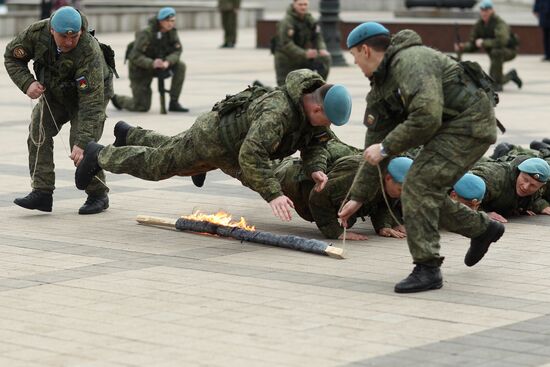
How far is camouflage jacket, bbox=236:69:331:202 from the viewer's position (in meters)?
8.66

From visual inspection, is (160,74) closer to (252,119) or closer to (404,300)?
(252,119)

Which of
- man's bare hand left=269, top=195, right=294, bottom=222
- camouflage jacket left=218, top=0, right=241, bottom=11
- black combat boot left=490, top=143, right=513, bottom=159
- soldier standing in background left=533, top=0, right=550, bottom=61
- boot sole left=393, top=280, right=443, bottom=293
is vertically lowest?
camouflage jacket left=218, top=0, right=241, bottom=11

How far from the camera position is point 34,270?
8.28m

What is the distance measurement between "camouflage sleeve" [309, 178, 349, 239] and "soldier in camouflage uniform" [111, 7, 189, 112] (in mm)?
9231

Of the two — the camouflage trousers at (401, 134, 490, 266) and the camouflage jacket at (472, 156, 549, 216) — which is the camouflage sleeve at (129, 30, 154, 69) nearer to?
the camouflage jacket at (472, 156, 549, 216)

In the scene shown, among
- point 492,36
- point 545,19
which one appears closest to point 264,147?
point 492,36

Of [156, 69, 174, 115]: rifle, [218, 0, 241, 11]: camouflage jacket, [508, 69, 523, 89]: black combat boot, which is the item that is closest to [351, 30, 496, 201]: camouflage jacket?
[156, 69, 174, 115]: rifle

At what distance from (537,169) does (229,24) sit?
23.4 m

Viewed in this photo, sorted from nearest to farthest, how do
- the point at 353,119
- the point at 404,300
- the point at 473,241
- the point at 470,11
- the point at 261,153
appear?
the point at 404,300, the point at 473,241, the point at 261,153, the point at 353,119, the point at 470,11

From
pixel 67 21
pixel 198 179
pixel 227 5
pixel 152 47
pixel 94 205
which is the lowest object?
pixel 227 5

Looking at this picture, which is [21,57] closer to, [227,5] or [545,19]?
[545,19]

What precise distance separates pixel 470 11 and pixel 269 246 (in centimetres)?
2635

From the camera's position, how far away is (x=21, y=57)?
1016cm

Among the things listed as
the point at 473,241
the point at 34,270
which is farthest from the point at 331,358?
the point at 34,270
